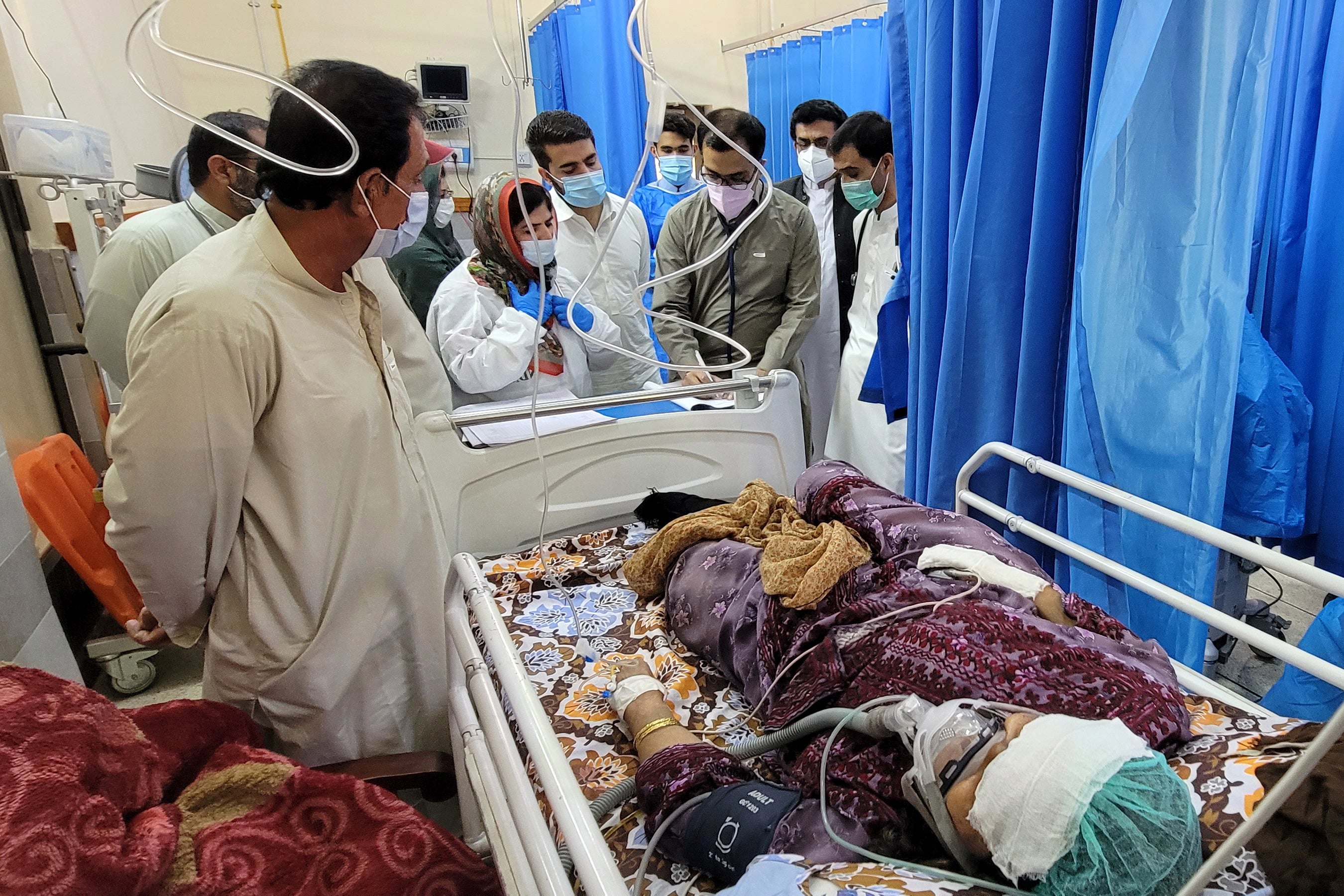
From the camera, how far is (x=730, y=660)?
1.50 m

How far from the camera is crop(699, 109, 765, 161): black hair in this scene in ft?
8.93

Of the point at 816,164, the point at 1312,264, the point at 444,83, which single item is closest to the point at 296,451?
the point at 1312,264

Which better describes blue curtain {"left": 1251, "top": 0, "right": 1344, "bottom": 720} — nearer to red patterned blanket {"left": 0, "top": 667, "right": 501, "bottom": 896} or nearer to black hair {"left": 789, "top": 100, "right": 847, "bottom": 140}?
black hair {"left": 789, "top": 100, "right": 847, "bottom": 140}

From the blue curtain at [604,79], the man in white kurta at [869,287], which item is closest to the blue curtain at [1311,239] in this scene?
the man in white kurta at [869,287]

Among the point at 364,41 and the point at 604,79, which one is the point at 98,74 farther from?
the point at 604,79

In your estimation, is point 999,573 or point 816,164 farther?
point 816,164

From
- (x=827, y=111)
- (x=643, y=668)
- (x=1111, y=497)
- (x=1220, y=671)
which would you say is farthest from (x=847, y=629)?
(x=827, y=111)

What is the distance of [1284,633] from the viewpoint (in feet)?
8.21

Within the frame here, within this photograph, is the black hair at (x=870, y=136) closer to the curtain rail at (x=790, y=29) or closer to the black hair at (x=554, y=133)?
the black hair at (x=554, y=133)

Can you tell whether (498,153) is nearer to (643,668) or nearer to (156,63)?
(156,63)

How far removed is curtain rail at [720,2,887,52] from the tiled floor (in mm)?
2656

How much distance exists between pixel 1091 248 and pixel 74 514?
269cm

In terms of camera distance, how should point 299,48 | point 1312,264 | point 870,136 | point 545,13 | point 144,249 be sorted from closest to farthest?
1. point 1312,264
2. point 144,249
3. point 870,136
4. point 545,13
5. point 299,48

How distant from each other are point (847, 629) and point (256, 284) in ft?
3.55
